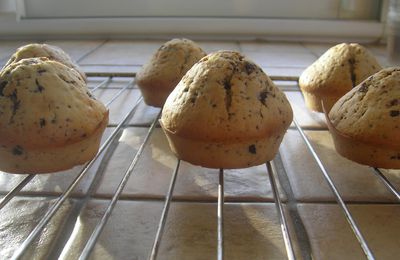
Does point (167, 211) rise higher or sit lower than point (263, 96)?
lower

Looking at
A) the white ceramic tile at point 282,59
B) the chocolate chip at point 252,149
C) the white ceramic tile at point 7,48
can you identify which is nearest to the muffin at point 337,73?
the chocolate chip at point 252,149

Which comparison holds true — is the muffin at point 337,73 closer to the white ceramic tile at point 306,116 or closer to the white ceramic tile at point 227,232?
the white ceramic tile at point 306,116

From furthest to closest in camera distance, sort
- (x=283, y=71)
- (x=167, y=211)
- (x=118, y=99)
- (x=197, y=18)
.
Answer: (x=197, y=18)
(x=283, y=71)
(x=118, y=99)
(x=167, y=211)

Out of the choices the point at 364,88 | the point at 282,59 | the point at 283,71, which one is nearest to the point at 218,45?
the point at 282,59

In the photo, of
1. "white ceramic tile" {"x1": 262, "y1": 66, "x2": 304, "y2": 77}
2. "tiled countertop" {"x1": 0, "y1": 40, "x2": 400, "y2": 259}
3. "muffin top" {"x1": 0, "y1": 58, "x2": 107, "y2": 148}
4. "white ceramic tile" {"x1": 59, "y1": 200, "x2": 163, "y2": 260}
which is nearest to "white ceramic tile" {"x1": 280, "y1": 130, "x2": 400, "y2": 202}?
"tiled countertop" {"x1": 0, "y1": 40, "x2": 400, "y2": 259}

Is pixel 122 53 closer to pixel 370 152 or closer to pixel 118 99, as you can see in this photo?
pixel 118 99

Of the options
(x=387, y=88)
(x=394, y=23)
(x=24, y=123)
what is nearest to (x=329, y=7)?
(x=394, y=23)

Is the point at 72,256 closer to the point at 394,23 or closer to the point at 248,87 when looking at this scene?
the point at 248,87
